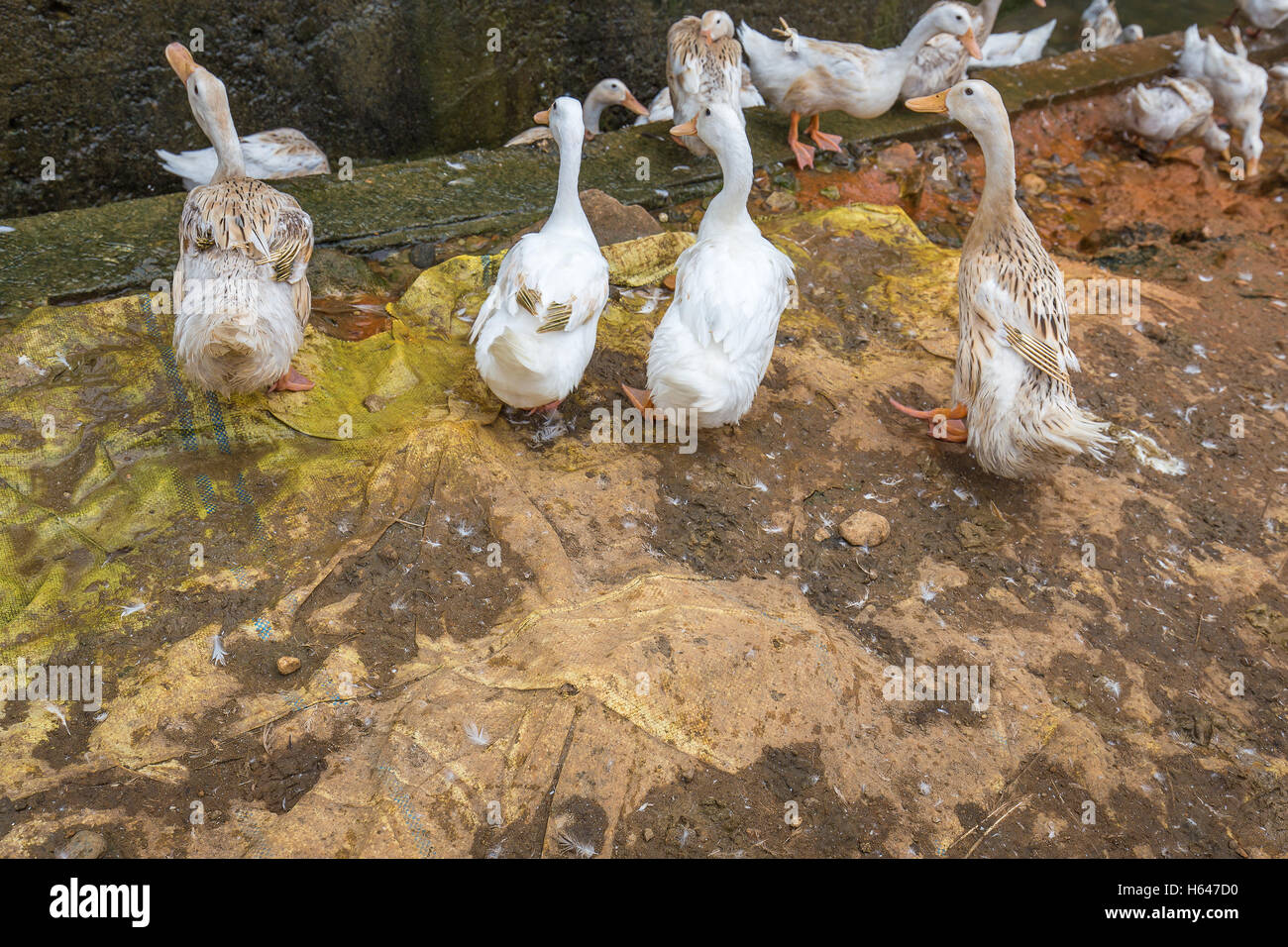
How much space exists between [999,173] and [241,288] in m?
3.31

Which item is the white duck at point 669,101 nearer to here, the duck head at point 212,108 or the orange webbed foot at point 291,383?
the duck head at point 212,108

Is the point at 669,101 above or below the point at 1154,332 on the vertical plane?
above

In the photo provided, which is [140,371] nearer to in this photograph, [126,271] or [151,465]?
[151,465]

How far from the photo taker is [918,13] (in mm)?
8672

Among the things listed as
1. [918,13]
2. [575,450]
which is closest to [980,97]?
[575,450]

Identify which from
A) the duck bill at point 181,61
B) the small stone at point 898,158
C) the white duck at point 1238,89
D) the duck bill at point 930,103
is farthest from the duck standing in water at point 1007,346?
the white duck at point 1238,89

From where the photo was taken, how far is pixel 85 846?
7.95 feet

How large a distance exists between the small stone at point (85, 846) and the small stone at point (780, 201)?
16.3ft

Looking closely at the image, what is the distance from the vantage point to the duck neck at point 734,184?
4254mm

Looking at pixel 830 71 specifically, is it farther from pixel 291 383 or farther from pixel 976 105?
pixel 291 383

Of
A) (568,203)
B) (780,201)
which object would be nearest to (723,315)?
(568,203)

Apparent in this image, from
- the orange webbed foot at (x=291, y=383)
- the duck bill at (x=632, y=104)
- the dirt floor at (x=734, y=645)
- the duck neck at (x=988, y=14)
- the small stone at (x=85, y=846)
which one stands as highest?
the duck neck at (x=988, y=14)

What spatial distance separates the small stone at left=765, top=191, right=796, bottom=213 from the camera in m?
6.11

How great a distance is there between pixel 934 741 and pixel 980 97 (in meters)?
3.00
